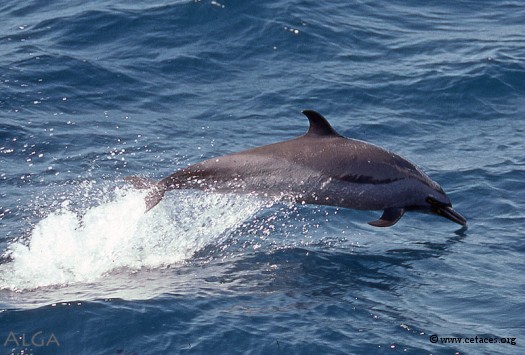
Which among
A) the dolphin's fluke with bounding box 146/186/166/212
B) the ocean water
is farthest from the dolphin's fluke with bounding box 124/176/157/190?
the ocean water

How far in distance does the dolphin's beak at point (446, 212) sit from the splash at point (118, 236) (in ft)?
6.59

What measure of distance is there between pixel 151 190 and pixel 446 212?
3.45m

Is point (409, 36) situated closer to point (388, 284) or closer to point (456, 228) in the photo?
point (456, 228)

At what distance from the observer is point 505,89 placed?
16234 millimetres

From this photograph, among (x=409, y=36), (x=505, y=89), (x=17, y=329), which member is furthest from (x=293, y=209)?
(x=409, y=36)

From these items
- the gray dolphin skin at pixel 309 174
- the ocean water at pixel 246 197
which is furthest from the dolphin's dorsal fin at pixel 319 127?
the ocean water at pixel 246 197

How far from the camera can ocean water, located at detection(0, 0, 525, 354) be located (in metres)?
9.04

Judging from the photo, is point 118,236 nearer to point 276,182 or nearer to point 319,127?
point 276,182

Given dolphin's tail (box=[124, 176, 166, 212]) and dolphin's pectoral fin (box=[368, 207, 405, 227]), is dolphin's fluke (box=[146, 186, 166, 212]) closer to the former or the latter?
dolphin's tail (box=[124, 176, 166, 212])

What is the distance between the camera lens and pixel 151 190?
10.5m

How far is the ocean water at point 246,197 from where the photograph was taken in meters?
9.04

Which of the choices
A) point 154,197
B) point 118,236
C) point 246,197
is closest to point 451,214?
point 246,197

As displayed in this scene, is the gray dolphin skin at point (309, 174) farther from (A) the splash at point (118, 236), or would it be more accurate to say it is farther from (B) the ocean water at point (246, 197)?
(B) the ocean water at point (246, 197)

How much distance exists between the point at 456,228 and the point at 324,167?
249 cm
